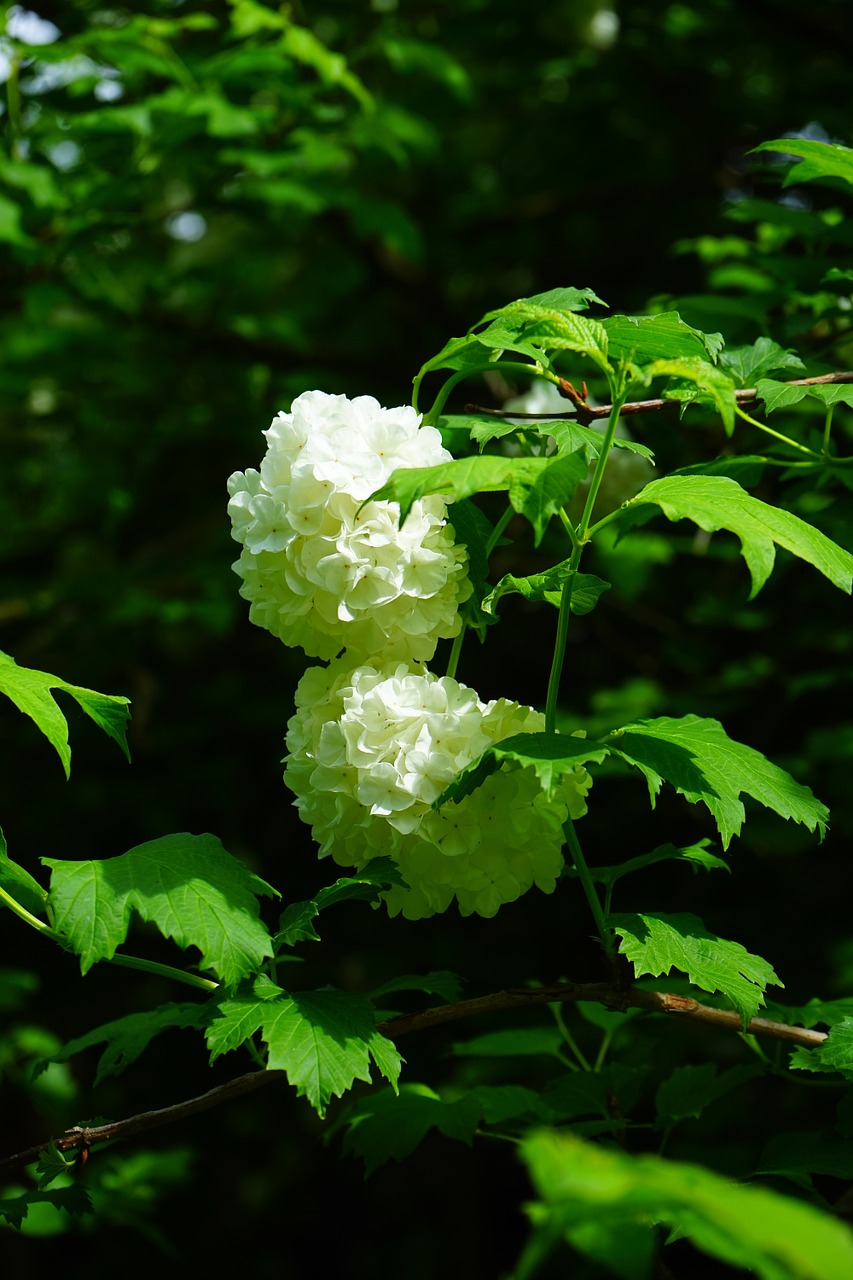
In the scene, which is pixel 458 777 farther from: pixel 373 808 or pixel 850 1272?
pixel 850 1272

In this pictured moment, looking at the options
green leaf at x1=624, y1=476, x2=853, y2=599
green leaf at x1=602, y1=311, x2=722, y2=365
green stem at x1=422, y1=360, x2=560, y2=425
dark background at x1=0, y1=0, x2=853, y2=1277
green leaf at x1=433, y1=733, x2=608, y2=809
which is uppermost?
green leaf at x1=602, y1=311, x2=722, y2=365

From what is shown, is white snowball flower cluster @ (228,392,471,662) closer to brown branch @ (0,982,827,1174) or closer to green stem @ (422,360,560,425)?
green stem @ (422,360,560,425)

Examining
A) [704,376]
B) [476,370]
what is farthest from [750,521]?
[476,370]

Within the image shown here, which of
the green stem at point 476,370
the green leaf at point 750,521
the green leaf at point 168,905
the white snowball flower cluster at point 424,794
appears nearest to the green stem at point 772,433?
the green leaf at point 750,521

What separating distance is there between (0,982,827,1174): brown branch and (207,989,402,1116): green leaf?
96mm

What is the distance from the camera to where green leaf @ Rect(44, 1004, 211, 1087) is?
2090 millimetres

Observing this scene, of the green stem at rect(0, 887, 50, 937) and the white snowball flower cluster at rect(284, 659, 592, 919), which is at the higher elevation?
the white snowball flower cluster at rect(284, 659, 592, 919)

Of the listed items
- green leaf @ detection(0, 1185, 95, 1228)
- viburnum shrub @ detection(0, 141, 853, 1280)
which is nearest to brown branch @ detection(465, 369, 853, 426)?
viburnum shrub @ detection(0, 141, 853, 1280)

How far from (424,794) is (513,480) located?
50 cm

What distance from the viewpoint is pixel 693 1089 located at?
234cm

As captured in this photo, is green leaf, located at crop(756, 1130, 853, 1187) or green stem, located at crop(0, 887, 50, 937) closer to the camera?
green stem, located at crop(0, 887, 50, 937)

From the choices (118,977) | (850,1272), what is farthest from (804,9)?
(118,977)

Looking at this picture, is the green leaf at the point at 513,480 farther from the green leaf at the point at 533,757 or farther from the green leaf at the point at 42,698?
the green leaf at the point at 42,698

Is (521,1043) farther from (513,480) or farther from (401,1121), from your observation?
(513,480)
